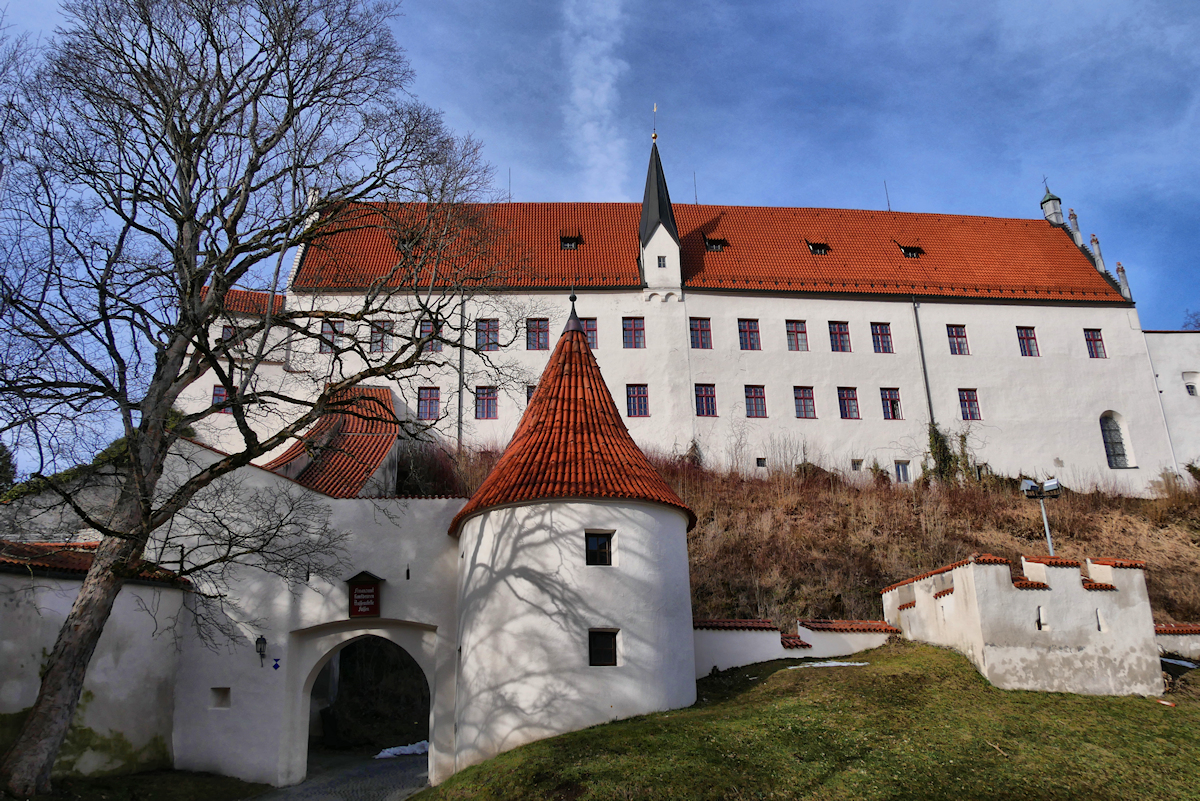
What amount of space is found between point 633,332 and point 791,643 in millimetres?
16063

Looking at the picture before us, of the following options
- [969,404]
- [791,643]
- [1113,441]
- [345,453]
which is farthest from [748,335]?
[345,453]

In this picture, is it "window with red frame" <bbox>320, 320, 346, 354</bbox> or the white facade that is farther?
the white facade

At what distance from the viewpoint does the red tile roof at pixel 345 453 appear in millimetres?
15453

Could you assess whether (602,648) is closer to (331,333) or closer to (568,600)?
(568,600)

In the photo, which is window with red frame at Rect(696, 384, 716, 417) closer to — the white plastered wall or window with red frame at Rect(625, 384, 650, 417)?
window with red frame at Rect(625, 384, 650, 417)

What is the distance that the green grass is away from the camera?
945 cm

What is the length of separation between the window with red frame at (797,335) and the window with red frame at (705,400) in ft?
11.0

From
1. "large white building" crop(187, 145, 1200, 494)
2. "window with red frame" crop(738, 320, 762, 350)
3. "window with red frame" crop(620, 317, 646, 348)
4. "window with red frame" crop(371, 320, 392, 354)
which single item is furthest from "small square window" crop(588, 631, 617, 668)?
"window with red frame" crop(738, 320, 762, 350)

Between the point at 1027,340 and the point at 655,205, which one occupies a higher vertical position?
the point at 655,205

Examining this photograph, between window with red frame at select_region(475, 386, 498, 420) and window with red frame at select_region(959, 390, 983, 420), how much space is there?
1624 centimetres

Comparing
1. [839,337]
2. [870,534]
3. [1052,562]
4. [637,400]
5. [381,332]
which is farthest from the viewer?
[839,337]

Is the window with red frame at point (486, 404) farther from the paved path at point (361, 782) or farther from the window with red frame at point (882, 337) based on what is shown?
the window with red frame at point (882, 337)

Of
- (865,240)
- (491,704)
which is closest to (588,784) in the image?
(491,704)

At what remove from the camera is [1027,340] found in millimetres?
31469
